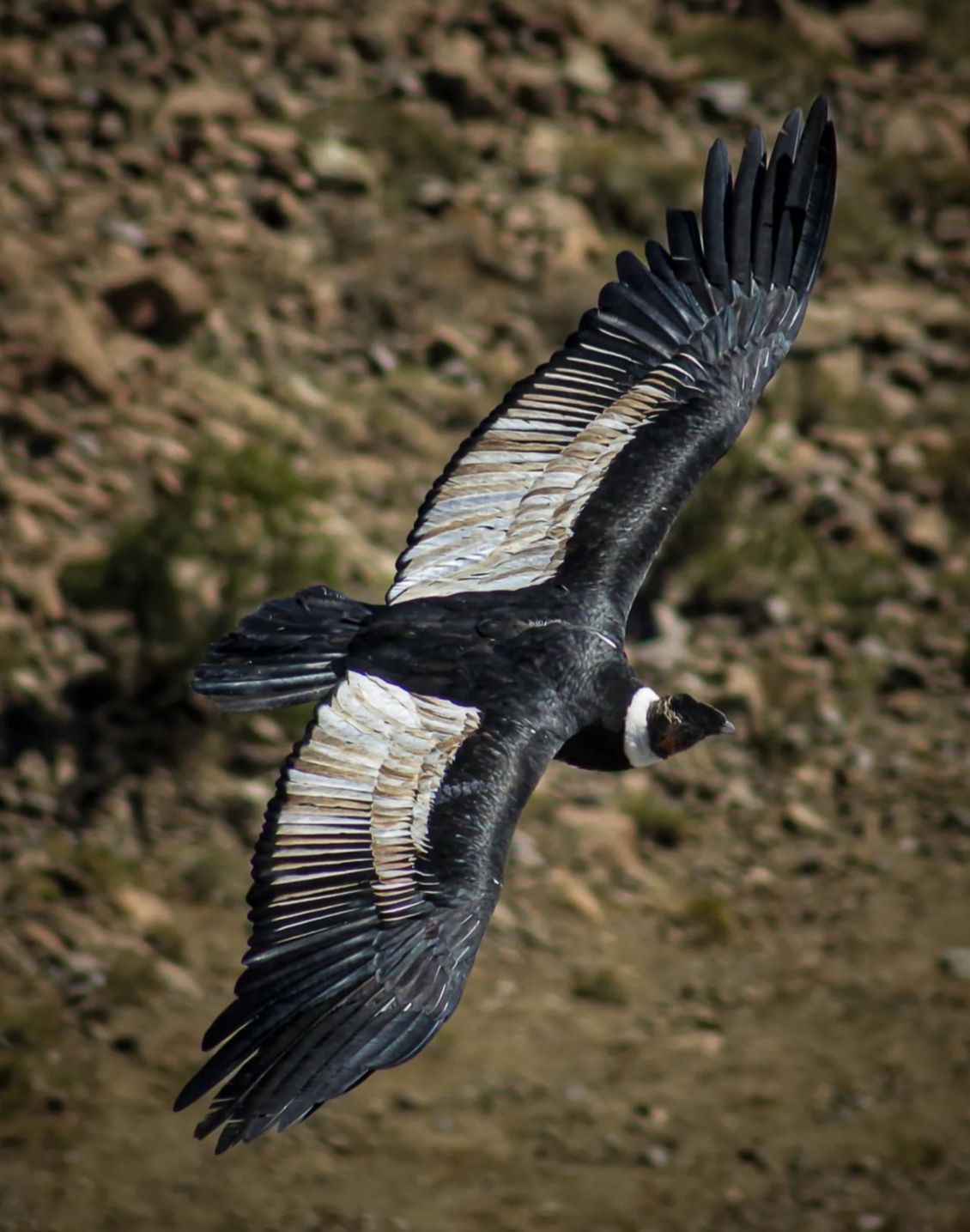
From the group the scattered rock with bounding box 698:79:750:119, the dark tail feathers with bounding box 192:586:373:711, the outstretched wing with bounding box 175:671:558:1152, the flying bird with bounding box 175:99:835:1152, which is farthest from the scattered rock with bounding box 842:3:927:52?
the outstretched wing with bounding box 175:671:558:1152

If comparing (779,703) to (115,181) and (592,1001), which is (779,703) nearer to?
(592,1001)

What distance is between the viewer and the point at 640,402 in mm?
7883

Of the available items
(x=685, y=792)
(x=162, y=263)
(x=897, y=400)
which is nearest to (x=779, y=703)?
(x=685, y=792)

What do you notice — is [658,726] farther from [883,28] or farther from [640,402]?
[883,28]

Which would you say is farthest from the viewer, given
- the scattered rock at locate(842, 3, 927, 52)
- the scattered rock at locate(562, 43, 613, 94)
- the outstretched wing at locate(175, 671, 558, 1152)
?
the scattered rock at locate(842, 3, 927, 52)

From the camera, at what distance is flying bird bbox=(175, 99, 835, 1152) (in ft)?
19.4

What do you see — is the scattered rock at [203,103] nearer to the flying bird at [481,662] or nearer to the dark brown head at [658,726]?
the flying bird at [481,662]

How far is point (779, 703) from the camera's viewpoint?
40.0 feet

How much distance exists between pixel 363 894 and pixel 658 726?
1374 millimetres

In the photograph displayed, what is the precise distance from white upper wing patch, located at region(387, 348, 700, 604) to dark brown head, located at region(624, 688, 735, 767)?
2.01 feet

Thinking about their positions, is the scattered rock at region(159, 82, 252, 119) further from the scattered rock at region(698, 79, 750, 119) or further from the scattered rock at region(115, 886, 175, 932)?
the scattered rock at region(115, 886, 175, 932)

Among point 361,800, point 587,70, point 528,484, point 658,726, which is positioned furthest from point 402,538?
point 361,800

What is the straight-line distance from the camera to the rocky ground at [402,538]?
927 centimetres

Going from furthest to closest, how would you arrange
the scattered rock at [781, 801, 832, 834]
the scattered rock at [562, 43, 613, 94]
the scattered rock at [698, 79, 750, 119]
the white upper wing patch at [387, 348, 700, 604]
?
the scattered rock at [698, 79, 750, 119]
the scattered rock at [562, 43, 613, 94]
the scattered rock at [781, 801, 832, 834]
the white upper wing patch at [387, 348, 700, 604]
